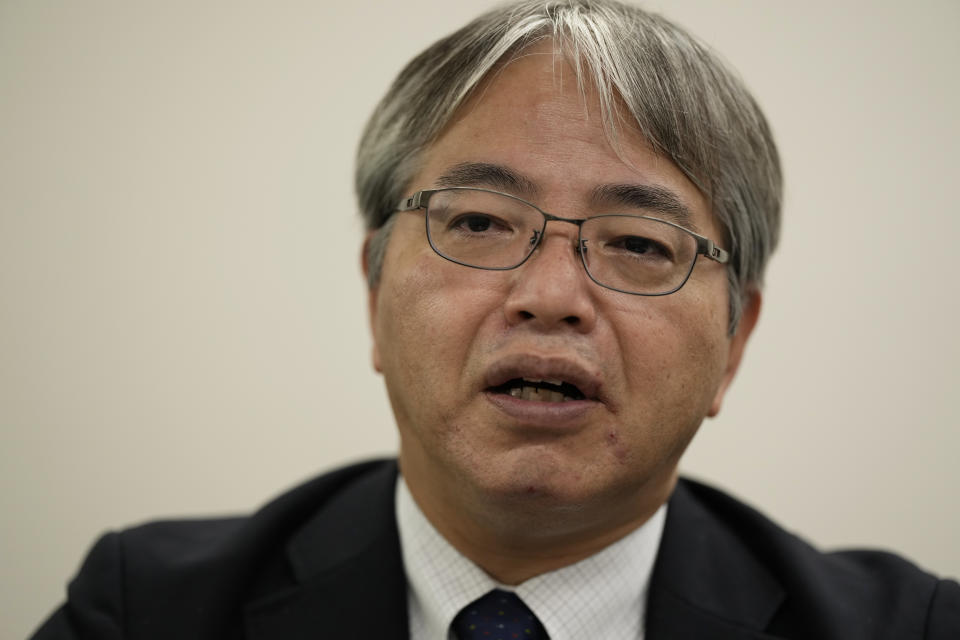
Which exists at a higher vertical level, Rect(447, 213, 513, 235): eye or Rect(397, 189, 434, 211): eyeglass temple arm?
Rect(397, 189, 434, 211): eyeglass temple arm

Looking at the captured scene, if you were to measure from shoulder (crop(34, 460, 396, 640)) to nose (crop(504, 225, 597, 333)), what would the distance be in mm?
663

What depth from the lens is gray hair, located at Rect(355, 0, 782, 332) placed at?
1.48m

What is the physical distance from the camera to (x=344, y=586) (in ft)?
5.34

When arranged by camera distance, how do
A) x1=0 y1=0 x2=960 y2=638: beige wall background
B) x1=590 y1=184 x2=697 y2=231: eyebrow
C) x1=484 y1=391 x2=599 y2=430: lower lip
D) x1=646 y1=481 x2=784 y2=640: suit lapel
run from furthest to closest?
1. x1=0 y1=0 x2=960 y2=638: beige wall background
2. x1=646 y1=481 x2=784 y2=640: suit lapel
3. x1=590 y1=184 x2=697 y2=231: eyebrow
4. x1=484 y1=391 x2=599 y2=430: lower lip

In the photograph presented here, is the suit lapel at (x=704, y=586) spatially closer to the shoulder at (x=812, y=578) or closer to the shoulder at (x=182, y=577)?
the shoulder at (x=812, y=578)

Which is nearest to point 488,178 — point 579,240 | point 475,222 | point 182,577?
point 475,222

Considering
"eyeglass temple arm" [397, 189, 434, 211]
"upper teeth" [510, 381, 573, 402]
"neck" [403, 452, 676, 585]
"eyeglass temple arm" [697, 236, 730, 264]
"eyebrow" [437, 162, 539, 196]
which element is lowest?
"neck" [403, 452, 676, 585]

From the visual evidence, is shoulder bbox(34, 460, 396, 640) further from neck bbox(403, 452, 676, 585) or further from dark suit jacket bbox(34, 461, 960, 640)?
neck bbox(403, 452, 676, 585)

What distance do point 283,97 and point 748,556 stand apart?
198 centimetres

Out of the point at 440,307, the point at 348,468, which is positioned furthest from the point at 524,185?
the point at 348,468

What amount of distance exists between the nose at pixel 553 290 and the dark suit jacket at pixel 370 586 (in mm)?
611

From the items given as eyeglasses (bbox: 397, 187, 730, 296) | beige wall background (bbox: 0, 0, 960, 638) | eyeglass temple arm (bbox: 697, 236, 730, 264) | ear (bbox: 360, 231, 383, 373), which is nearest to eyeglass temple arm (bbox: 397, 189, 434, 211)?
eyeglasses (bbox: 397, 187, 730, 296)

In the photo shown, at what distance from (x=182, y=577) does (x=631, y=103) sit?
4.30 feet

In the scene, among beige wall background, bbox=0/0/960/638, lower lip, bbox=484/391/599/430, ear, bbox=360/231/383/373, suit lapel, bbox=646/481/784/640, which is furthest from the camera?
beige wall background, bbox=0/0/960/638
